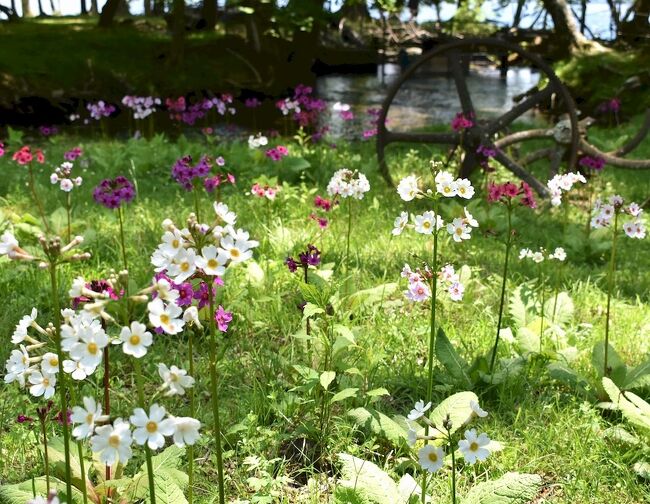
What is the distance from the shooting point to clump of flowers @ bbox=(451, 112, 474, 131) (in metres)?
5.70

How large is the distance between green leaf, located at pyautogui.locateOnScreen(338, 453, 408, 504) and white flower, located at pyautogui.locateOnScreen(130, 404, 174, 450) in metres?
0.94

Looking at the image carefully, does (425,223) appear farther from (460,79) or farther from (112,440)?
(460,79)

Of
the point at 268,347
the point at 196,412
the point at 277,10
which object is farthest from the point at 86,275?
the point at 277,10

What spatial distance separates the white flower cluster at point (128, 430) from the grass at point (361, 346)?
40.3 inches

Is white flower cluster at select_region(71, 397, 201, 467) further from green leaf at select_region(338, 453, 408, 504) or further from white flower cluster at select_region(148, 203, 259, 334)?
green leaf at select_region(338, 453, 408, 504)

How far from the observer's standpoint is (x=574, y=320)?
144 inches

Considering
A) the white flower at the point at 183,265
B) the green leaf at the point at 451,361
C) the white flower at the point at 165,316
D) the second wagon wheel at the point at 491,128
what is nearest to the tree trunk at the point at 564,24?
the second wagon wheel at the point at 491,128

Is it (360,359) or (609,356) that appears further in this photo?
(360,359)

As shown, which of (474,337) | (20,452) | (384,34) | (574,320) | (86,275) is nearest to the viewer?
(20,452)

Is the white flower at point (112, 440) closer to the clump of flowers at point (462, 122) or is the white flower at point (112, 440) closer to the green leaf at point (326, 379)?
the green leaf at point (326, 379)

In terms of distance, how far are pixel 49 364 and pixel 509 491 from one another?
125 cm

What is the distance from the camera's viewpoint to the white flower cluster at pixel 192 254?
54.0 inches

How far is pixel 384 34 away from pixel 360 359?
76.5 feet

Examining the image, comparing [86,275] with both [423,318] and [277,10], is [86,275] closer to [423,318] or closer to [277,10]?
[423,318]
